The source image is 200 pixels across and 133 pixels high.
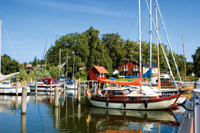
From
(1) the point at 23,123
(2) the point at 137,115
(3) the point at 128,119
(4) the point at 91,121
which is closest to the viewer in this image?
(1) the point at 23,123

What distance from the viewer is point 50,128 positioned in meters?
15.1

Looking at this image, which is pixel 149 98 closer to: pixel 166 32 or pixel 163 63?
pixel 166 32

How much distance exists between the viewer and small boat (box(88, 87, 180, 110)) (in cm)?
2081

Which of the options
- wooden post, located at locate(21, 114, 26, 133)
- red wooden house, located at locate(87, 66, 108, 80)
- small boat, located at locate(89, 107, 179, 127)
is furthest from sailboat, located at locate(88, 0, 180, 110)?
red wooden house, located at locate(87, 66, 108, 80)

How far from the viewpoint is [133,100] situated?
21.0 meters

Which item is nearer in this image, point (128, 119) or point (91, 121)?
point (91, 121)

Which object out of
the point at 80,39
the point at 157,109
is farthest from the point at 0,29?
the point at 80,39

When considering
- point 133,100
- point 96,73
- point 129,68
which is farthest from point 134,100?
point 129,68

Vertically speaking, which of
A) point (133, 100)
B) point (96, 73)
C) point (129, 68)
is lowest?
point (133, 100)

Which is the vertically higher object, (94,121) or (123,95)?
(123,95)

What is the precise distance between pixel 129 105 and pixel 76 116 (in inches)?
221

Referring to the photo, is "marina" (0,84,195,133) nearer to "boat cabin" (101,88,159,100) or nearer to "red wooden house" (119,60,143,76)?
"boat cabin" (101,88,159,100)

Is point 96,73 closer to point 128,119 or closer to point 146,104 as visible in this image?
point 146,104

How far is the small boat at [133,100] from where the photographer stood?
2081cm
